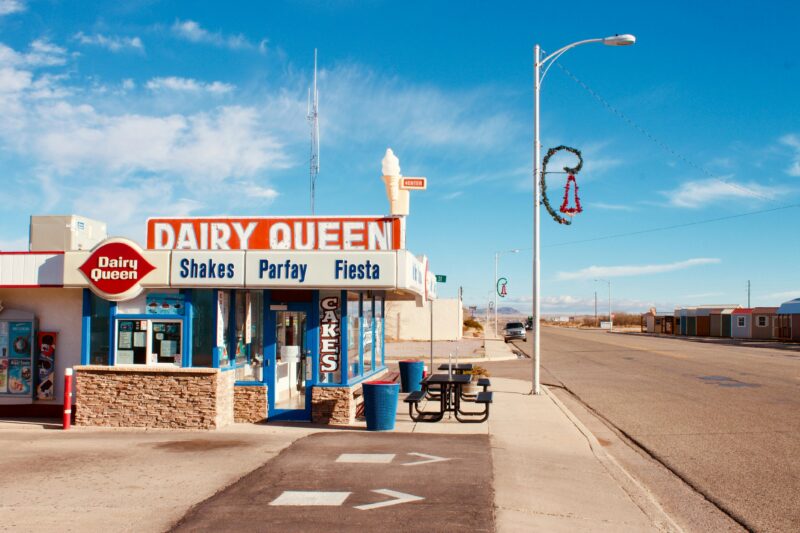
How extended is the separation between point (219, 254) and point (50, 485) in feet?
17.6

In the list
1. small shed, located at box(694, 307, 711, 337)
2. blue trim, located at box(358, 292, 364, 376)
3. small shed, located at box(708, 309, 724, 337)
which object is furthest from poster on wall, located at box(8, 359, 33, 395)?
small shed, located at box(694, 307, 711, 337)

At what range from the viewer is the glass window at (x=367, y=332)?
15.8m

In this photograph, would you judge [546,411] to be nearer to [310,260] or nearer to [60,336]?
[310,260]

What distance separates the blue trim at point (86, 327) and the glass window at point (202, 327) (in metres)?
1.99

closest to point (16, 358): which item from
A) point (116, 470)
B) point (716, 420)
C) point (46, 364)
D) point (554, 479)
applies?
point (46, 364)

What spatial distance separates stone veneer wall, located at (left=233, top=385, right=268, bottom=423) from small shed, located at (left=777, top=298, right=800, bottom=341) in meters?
58.5

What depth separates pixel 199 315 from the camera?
43.9 ft

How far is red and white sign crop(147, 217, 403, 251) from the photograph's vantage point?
44.9ft

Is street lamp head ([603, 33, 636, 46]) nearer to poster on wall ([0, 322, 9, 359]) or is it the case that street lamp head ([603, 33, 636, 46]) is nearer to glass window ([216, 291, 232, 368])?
glass window ([216, 291, 232, 368])

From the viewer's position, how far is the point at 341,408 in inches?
516

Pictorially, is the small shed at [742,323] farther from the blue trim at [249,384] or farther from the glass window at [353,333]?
the blue trim at [249,384]

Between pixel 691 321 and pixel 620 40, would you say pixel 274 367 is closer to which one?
pixel 620 40

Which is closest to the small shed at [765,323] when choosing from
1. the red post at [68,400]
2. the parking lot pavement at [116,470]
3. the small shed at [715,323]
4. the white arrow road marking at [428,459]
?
the small shed at [715,323]

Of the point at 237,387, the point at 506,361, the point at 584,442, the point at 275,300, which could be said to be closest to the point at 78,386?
the point at 237,387
